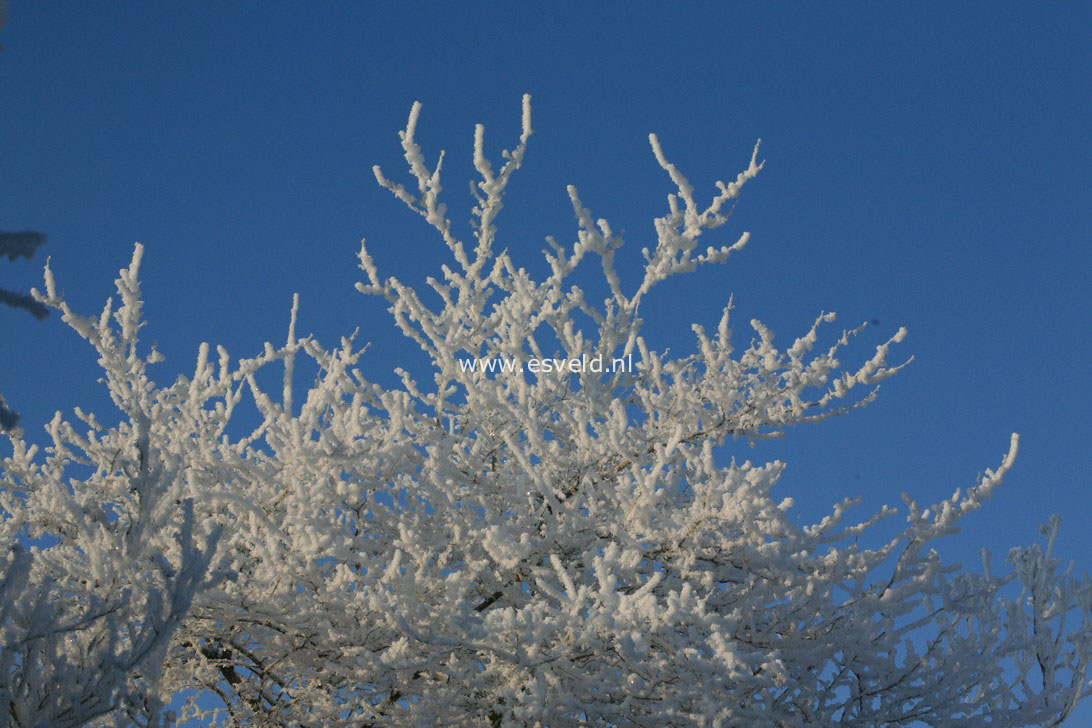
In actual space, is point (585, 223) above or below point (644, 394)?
above

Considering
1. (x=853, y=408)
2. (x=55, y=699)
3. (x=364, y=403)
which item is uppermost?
(x=853, y=408)

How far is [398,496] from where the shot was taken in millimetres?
5844

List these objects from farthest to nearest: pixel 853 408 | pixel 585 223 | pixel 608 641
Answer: pixel 853 408 → pixel 585 223 → pixel 608 641

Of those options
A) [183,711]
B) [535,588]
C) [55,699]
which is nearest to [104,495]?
[183,711]

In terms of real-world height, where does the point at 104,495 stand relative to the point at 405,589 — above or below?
above

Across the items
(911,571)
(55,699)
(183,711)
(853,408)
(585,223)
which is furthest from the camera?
(183,711)

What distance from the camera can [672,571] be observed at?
514 centimetres

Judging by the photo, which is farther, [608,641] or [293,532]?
[293,532]

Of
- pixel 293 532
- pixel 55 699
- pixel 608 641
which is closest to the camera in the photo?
pixel 55 699

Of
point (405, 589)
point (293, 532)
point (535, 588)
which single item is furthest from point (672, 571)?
point (293, 532)

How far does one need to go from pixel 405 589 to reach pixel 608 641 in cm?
118

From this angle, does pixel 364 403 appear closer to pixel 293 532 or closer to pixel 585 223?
pixel 293 532

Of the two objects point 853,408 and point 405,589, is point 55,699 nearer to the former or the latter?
point 405,589

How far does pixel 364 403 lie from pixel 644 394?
6.50 ft
